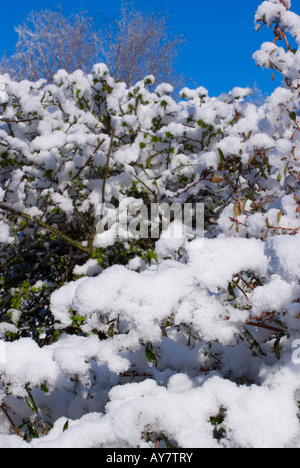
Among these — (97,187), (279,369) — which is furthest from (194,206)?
(279,369)

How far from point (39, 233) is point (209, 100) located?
2136 millimetres

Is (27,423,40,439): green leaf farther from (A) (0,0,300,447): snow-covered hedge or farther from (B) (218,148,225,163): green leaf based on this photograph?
(B) (218,148,225,163): green leaf

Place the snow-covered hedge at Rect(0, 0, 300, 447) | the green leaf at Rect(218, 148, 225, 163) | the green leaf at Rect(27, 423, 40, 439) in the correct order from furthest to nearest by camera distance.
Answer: the green leaf at Rect(218, 148, 225, 163) < the green leaf at Rect(27, 423, 40, 439) < the snow-covered hedge at Rect(0, 0, 300, 447)

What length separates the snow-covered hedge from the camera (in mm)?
873

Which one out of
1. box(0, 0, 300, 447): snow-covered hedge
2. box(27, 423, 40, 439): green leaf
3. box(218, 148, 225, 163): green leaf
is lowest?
box(27, 423, 40, 439): green leaf

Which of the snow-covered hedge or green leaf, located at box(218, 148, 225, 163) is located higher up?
green leaf, located at box(218, 148, 225, 163)

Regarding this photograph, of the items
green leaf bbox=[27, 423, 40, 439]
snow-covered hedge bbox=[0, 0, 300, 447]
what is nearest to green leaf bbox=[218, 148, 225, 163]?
snow-covered hedge bbox=[0, 0, 300, 447]

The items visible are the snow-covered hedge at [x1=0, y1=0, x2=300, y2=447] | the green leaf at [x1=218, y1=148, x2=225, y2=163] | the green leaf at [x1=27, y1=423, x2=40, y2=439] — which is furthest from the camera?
the green leaf at [x1=218, y1=148, x2=225, y2=163]

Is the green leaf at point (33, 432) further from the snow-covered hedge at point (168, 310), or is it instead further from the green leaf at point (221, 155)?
the green leaf at point (221, 155)

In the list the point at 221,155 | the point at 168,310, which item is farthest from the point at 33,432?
the point at 221,155

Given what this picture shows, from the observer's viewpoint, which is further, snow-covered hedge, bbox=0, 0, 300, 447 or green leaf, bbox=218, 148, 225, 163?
green leaf, bbox=218, 148, 225, 163

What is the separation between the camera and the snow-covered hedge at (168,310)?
0.87m

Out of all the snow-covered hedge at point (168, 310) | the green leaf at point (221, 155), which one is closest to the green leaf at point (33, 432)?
the snow-covered hedge at point (168, 310)
